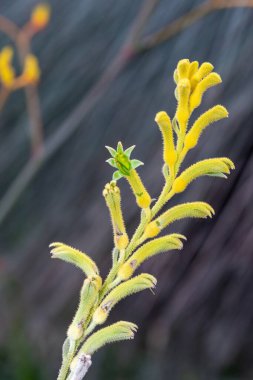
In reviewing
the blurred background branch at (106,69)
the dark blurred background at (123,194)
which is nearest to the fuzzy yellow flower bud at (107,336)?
the blurred background branch at (106,69)

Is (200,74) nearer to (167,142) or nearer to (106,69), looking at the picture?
(167,142)

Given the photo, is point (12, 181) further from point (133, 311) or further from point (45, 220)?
point (133, 311)

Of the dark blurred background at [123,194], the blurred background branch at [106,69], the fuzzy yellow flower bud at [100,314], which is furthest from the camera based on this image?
the dark blurred background at [123,194]

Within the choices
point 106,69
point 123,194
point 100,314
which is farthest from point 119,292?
point 106,69

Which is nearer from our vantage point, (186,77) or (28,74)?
(186,77)

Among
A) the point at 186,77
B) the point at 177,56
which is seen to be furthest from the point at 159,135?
the point at 186,77

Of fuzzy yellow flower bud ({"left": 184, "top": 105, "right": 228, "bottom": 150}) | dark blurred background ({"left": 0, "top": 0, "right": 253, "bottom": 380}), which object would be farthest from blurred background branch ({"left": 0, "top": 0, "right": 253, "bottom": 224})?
fuzzy yellow flower bud ({"left": 184, "top": 105, "right": 228, "bottom": 150})

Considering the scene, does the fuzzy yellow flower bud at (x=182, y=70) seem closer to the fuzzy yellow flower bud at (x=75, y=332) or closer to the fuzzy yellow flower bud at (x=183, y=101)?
the fuzzy yellow flower bud at (x=183, y=101)
